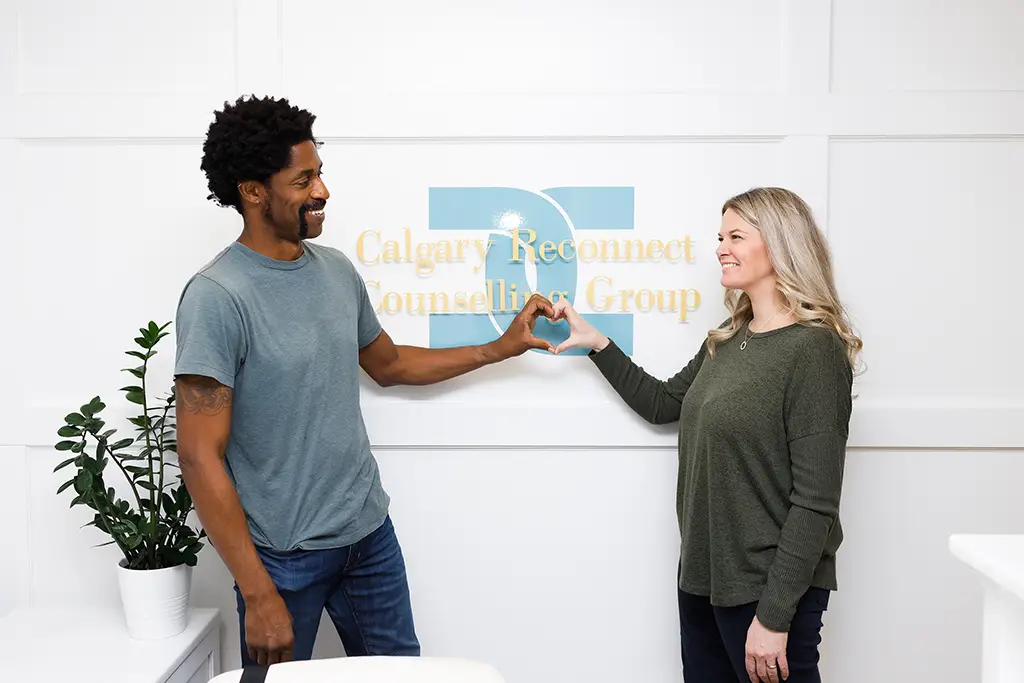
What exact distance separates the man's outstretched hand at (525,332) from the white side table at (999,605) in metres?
1.34

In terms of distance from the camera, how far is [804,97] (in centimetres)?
213

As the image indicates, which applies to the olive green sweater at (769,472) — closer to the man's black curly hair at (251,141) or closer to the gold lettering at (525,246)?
the gold lettering at (525,246)

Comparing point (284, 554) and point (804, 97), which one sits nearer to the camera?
point (284, 554)

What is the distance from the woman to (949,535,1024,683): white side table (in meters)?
0.86

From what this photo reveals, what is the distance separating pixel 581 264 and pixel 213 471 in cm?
108

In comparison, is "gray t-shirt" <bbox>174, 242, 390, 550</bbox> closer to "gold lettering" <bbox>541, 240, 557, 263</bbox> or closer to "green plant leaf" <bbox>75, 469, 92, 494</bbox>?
"green plant leaf" <bbox>75, 469, 92, 494</bbox>

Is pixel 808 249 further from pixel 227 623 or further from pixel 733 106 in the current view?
pixel 227 623

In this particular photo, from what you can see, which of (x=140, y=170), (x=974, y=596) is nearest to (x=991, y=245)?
(x=974, y=596)

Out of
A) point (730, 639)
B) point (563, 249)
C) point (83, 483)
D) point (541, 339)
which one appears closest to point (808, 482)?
point (730, 639)

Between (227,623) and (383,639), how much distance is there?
0.61 metres

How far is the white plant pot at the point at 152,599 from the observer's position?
1.94 m

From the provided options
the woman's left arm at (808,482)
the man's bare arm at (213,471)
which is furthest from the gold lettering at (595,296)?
the man's bare arm at (213,471)

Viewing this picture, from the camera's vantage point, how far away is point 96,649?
6.36 feet

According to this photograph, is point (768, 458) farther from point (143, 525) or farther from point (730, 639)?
point (143, 525)
